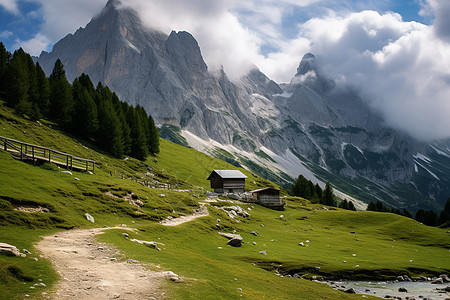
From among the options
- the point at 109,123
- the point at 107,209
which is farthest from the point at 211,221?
the point at 109,123

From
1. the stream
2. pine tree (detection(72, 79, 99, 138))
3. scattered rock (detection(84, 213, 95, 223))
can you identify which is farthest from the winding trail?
pine tree (detection(72, 79, 99, 138))

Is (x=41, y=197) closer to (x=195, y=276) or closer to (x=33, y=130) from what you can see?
(x=195, y=276)

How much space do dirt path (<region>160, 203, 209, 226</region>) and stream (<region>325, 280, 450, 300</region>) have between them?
21.3 meters

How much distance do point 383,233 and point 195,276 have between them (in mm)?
64532

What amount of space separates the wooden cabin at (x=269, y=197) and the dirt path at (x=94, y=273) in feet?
230

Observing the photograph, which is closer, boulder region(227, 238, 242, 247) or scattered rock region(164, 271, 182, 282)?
scattered rock region(164, 271, 182, 282)

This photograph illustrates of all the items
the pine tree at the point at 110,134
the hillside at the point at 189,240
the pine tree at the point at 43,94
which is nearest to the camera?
the hillside at the point at 189,240

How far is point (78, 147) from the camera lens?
254 ft

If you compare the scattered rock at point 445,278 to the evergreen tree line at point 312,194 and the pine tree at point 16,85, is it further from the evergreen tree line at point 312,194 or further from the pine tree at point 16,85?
the evergreen tree line at point 312,194

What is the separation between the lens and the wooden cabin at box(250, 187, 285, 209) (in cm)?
8925

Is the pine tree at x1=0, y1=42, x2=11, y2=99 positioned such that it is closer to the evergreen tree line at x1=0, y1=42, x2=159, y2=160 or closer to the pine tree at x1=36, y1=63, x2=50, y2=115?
the evergreen tree line at x1=0, y1=42, x2=159, y2=160

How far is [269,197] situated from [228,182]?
1512 centimetres

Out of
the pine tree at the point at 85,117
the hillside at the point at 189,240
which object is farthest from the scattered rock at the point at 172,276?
the pine tree at the point at 85,117

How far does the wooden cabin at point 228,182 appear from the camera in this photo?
3907 inches
